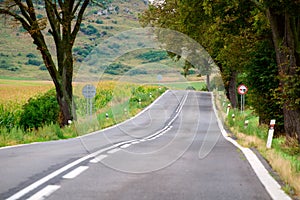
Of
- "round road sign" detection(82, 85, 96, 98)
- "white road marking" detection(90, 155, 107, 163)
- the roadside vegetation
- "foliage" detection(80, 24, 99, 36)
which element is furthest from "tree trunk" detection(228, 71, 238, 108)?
"foliage" detection(80, 24, 99, 36)

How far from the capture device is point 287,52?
15.4 meters

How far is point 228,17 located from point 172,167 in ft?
30.8

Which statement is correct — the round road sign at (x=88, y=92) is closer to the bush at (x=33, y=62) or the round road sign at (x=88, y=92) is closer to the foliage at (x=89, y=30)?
the bush at (x=33, y=62)

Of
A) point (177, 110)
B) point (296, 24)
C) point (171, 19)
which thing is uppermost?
point (171, 19)

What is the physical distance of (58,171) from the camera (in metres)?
9.48

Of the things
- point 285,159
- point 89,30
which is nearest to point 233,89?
point 285,159

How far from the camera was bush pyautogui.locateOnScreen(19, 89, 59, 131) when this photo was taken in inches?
1176

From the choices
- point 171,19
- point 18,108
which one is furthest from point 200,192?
point 171,19

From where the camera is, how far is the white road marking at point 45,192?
6.96 metres

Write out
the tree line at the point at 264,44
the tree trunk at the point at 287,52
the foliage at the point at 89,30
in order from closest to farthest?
the tree line at the point at 264,44, the tree trunk at the point at 287,52, the foliage at the point at 89,30

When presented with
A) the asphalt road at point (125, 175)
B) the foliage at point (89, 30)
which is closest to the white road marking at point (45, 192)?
the asphalt road at point (125, 175)

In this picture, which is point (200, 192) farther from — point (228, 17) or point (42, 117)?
point (42, 117)

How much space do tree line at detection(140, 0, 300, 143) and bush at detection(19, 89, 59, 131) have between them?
1125cm

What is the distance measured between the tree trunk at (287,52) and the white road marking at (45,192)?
843 cm
